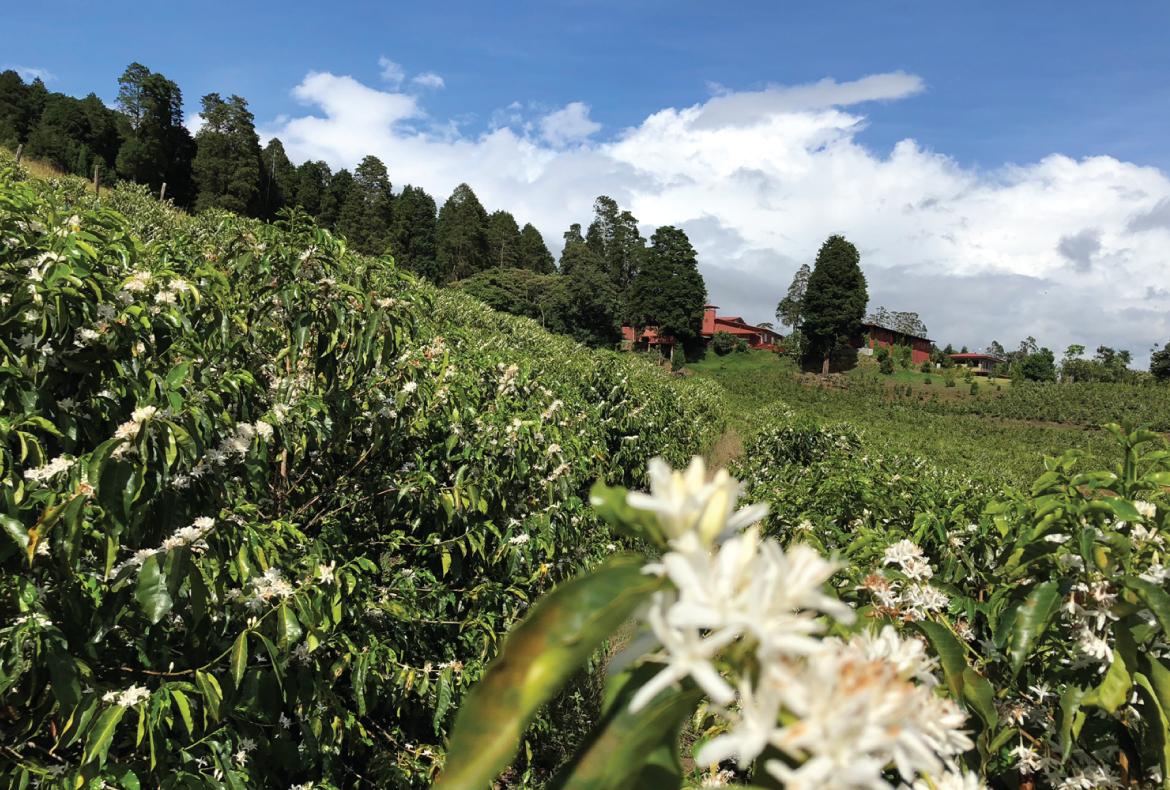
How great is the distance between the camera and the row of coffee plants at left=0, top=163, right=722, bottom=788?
1.46 meters

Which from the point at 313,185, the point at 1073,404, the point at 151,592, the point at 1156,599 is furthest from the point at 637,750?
the point at 313,185

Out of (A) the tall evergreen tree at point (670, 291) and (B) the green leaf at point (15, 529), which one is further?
(A) the tall evergreen tree at point (670, 291)

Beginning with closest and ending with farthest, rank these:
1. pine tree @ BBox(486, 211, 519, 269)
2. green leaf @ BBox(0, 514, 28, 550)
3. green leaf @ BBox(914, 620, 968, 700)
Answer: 1. green leaf @ BBox(914, 620, 968, 700)
2. green leaf @ BBox(0, 514, 28, 550)
3. pine tree @ BBox(486, 211, 519, 269)

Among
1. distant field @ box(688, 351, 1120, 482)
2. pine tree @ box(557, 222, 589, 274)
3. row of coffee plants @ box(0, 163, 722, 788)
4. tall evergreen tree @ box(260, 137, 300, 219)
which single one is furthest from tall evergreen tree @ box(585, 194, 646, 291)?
row of coffee plants @ box(0, 163, 722, 788)

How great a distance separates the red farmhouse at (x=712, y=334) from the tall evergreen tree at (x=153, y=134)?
33.1m

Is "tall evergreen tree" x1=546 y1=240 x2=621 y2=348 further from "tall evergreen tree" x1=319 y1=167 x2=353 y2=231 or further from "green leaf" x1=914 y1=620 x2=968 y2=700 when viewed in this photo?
"green leaf" x1=914 y1=620 x2=968 y2=700

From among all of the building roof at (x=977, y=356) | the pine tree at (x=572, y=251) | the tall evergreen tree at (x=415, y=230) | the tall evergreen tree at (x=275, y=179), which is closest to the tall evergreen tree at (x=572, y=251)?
the pine tree at (x=572, y=251)

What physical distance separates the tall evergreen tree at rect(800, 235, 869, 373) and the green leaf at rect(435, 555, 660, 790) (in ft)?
152

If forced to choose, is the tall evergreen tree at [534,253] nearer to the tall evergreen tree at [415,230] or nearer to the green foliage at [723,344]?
the tall evergreen tree at [415,230]

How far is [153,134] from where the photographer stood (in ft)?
137

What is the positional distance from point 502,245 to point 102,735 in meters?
57.1

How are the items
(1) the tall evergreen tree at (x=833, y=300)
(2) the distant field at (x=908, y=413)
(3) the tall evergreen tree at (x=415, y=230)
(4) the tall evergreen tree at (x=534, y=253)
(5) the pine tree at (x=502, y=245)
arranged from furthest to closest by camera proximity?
(4) the tall evergreen tree at (x=534, y=253)
(5) the pine tree at (x=502, y=245)
(3) the tall evergreen tree at (x=415, y=230)
(1) the tall evergreen tree at (x=833, y=300)
(2) the distant field at (x=908, y=413)

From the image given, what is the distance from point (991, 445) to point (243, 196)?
44.6m

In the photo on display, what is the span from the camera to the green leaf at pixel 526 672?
472 millimetres
